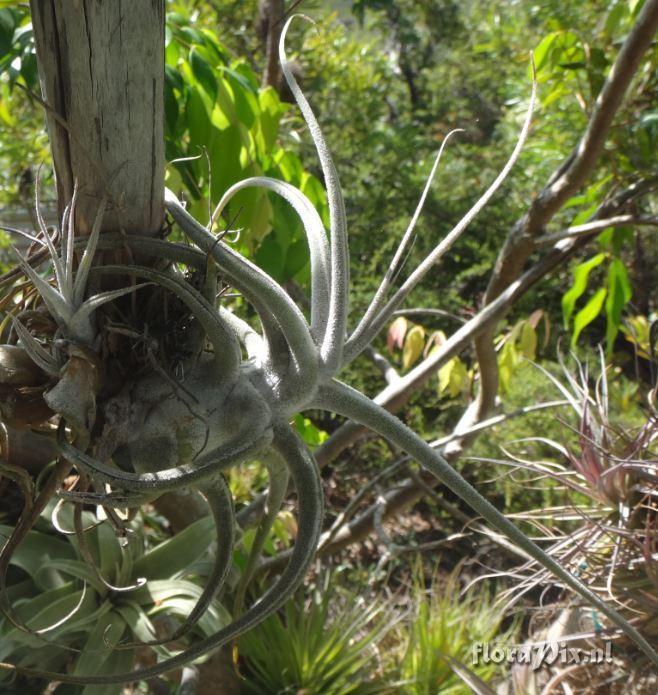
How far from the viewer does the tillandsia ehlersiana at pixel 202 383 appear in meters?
0.46

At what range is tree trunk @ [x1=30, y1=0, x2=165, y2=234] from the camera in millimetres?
427

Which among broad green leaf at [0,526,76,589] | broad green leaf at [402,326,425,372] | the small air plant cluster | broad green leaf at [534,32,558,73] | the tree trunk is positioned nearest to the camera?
the tree trunk

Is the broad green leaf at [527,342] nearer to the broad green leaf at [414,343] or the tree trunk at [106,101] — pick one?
the broad green leaf at [414,343]

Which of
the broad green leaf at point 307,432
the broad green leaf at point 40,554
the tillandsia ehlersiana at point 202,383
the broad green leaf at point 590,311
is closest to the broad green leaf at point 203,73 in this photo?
the tillandsia ehlersiana at point 202,383

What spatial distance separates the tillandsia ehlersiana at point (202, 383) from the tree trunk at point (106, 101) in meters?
0.03

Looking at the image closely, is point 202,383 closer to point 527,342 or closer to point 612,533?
point 612,533

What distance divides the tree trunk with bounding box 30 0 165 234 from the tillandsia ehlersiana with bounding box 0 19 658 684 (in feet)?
0.10

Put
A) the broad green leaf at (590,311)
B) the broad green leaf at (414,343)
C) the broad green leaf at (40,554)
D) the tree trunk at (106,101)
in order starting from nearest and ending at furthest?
the tree trunk at (106,101)
the broad green leaf at (40,554)
the broad green leaf at (590,311)
the broad green leaf at (414,343)

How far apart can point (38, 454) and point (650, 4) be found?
1.08m

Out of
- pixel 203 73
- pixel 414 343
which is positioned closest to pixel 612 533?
pixel 414 343

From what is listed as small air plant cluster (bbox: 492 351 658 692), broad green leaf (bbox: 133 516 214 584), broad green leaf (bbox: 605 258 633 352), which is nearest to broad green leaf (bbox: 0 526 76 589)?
broad green leaf (bbox: 133 516 214 584)

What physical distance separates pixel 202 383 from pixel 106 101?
0.20m

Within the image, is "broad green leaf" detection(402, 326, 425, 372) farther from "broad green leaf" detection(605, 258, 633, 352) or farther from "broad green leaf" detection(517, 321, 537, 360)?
"broad green leaf" detection(605, 258, 633, 352)

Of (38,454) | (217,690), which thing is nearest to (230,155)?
(38,454)
